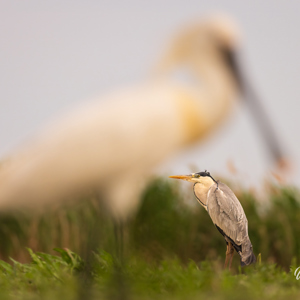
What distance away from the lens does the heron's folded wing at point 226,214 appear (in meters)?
1.67

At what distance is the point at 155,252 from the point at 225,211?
3.04 metres

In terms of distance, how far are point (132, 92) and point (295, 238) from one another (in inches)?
94.3

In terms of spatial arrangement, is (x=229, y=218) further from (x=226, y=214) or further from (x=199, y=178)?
(x=199, y=178)

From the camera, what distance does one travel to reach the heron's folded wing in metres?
1.67

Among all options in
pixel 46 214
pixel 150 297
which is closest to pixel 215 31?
pixel 150 297

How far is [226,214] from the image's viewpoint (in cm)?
168

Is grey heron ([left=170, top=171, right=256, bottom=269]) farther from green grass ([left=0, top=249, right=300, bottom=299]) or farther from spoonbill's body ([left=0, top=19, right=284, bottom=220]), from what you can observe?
spoonbill's body ([left=0, top=19, right=284, bottom=220])

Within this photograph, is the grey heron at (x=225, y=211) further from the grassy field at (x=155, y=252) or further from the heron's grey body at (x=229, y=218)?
the grassy field at (x=155, y=252)

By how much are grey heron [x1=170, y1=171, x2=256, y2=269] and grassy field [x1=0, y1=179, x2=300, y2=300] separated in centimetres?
18

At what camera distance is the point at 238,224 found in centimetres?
169

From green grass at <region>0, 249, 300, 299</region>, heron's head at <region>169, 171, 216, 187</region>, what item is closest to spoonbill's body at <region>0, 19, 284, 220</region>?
green grass at <region>0, 249, 300, 299</region>

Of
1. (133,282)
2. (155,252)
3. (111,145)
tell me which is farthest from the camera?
(155,252)

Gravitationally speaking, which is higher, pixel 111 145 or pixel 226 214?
pixel 111 145

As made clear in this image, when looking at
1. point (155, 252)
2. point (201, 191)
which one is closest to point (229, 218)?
point (201, 191)
